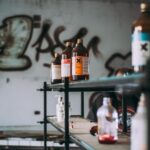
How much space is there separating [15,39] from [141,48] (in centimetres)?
349

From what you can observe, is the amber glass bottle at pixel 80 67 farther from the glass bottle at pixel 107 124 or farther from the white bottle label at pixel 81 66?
the glass bottle at pixel 107 124

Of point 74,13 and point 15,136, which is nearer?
point 15,136

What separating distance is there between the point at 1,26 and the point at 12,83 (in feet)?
2.26

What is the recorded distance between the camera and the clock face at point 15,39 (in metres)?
4.40

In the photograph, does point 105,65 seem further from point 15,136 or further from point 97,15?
point 15,136

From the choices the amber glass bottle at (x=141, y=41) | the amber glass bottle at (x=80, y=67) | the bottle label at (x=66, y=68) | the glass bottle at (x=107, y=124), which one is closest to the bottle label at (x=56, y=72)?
the bottle label at (x=66, y=68)

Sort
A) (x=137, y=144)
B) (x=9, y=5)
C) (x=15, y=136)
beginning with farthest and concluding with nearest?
(x=9, y=5), (x=15, y=136), (x=137, y=144)

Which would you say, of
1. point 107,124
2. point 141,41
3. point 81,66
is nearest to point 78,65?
point 81,66

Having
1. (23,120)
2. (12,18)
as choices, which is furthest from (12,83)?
(12,18)

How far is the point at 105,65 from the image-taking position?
4.64 metres

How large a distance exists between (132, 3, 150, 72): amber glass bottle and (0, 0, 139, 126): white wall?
11.1 feet

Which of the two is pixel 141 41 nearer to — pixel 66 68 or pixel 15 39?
pixel 66 68

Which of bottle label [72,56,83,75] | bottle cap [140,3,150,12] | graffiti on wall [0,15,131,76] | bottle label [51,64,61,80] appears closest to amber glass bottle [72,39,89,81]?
bottle label [72,56,83,75]

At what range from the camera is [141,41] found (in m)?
1.10
